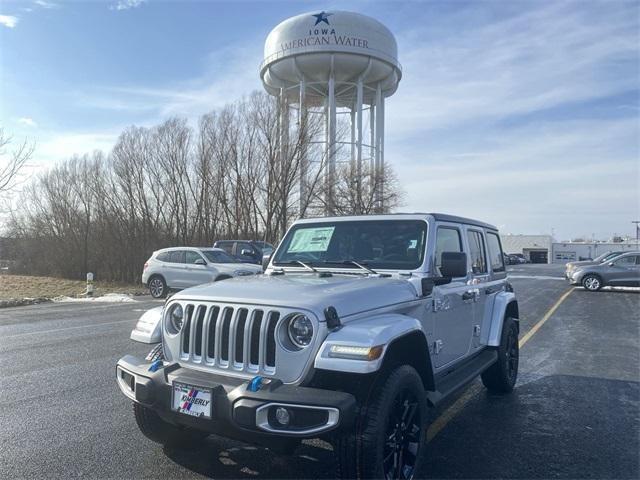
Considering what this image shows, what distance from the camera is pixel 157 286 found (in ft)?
58.5

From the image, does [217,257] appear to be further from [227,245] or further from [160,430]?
[160,430]

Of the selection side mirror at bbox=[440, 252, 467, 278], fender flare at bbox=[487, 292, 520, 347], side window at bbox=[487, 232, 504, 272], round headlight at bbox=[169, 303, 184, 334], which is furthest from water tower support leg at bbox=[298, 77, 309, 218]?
round headlight at bbox=[169, 303, 184, 334]

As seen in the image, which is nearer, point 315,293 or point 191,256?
point 315,293

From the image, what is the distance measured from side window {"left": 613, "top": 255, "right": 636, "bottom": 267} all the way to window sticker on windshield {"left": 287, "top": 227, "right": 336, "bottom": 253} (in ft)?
64.4

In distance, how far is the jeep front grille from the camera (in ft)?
10.9

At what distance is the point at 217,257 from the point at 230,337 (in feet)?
46.2

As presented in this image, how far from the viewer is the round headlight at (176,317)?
3.84m

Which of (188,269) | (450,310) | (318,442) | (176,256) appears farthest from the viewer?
(176,256)

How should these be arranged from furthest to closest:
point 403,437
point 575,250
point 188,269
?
point 575,250 < point 188,269 < point 403,437

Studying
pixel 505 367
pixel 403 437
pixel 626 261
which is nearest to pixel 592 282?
pixel 626 261

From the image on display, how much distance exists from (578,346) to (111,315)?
34.0ft

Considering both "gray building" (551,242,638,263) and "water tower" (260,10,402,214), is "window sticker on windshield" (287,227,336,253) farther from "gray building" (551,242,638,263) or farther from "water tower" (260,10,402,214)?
"gray building" (551,242,638,263)

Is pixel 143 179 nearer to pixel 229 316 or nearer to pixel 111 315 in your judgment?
pixel 111 315

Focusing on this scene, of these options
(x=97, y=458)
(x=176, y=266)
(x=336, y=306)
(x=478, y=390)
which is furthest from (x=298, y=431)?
(x=176, y=266)
